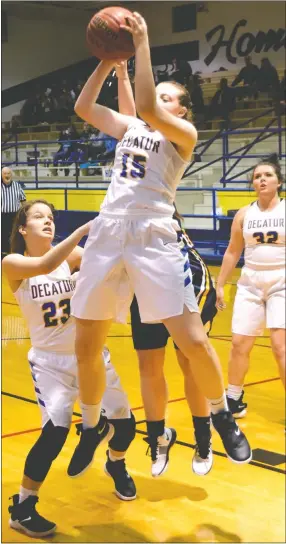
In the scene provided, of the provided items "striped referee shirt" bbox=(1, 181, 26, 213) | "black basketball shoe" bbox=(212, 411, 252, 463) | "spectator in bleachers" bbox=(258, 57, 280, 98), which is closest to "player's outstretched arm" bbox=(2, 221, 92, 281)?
"striped referee shirt" bbox=(1, 181, 26, 213)

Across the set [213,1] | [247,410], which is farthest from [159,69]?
[247,410]

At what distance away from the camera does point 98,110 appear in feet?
5.85

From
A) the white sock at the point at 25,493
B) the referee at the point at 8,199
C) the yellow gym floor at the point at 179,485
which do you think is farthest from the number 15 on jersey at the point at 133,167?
the white sock at the point at 25,493

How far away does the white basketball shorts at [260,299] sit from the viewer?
1844 mm

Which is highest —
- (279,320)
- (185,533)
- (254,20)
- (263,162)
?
(254,20)

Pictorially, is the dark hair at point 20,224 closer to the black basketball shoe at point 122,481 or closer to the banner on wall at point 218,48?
the banner on wall at point 218,48

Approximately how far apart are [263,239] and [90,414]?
0.52m

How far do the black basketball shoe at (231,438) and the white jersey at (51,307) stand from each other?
0.48 meters

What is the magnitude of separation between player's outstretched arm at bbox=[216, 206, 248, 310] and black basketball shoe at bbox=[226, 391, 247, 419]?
0.48m

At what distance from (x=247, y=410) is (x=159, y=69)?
40.9 inches

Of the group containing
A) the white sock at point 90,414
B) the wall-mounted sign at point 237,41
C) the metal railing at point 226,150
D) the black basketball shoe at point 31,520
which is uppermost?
the wall-mounted sign at point 237,41

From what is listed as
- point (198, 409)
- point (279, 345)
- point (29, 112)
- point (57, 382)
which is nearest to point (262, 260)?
point (279, 345)

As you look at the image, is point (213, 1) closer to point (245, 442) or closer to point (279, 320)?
point (279, 320)

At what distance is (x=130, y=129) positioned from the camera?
5.88ft
